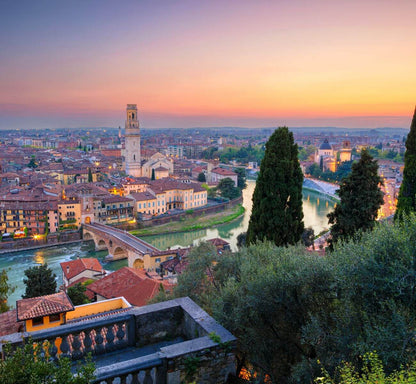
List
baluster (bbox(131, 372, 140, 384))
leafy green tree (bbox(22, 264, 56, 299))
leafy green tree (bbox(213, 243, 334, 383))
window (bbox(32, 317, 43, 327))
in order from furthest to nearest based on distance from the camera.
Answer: leafy green tree (bbox(22, 264, 56, 299)) → window (bbox(32, 317, 43, 327)) → leafy green tree (bbox(213, 243, 334, 383)) → baluster (bbox(131, 372, 140, 384))

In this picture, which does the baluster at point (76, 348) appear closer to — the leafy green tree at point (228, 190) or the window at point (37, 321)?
the window at point (37, 321)

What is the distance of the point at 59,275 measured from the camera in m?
19.1

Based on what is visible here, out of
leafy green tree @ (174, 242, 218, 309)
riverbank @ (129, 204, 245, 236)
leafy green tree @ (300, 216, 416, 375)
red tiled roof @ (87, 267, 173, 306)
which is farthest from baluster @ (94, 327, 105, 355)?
riverbank @ (129, 204, 245, 236)

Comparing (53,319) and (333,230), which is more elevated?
(333,230)

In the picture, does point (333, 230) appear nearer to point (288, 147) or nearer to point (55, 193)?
point (288, 147)

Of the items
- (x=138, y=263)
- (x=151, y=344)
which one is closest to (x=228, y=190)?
(x=138, y=263)

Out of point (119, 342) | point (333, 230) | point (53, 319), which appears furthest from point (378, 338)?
point (333, 230)

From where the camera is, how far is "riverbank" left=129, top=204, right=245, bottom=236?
29047 millimetres

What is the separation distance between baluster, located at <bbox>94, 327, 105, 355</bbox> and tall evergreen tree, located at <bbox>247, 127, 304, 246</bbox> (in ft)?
20.5

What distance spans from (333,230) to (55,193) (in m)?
29.2

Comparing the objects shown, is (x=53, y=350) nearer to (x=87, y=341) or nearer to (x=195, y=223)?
(x=87, y=341)

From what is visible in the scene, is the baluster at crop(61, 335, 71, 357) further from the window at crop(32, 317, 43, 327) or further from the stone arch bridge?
the stone arch bridge

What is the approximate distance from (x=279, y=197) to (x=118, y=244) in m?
15.4

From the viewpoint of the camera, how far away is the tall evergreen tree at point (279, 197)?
8984 mm
